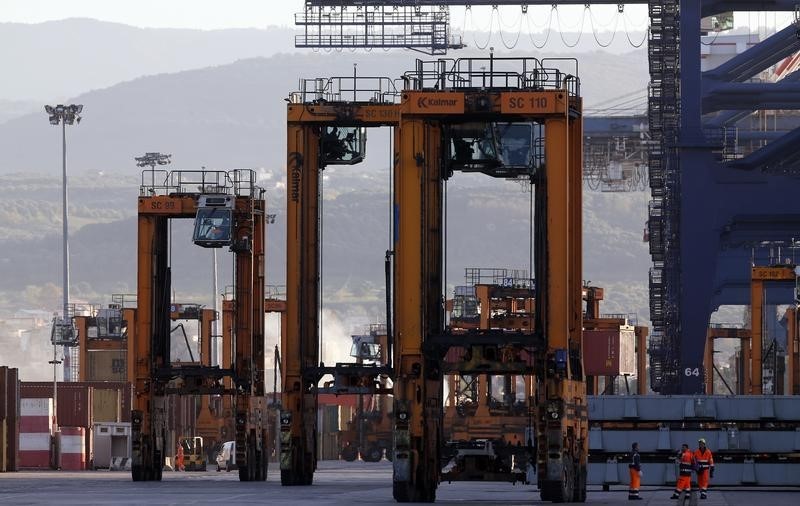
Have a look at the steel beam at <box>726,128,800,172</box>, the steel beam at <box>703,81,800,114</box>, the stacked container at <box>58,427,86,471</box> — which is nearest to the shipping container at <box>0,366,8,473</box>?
the stacked container at <box>58,427,86,471</box>

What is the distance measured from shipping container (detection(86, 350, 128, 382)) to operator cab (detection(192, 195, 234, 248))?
177ft

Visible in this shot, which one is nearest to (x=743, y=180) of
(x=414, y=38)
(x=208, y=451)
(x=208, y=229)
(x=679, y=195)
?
(x=679, y=195)

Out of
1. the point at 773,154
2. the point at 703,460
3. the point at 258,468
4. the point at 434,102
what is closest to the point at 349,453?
the point at 773,154

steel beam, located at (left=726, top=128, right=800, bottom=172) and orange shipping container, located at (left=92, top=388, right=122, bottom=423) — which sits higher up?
steel beam, located at (left=726, top=128, right=800, bottom=172)

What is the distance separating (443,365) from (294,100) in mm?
16481

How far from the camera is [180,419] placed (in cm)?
9569

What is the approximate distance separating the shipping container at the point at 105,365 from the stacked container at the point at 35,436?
98.7 ft

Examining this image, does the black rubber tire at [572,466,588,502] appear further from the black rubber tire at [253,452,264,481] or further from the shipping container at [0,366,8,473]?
the shipping container at [0,366,8,473]

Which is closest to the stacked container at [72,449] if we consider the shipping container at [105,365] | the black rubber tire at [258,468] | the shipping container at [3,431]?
the shipping container at [3,431]

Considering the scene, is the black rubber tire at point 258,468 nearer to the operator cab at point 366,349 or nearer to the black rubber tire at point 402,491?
the black rubber tire at point 402,491

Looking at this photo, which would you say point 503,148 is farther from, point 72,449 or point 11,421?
point 72,449

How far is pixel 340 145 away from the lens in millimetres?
55750

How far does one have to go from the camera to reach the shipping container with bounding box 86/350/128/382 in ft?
366

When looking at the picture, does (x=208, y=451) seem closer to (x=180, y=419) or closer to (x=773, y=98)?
(x=180, y=419)
